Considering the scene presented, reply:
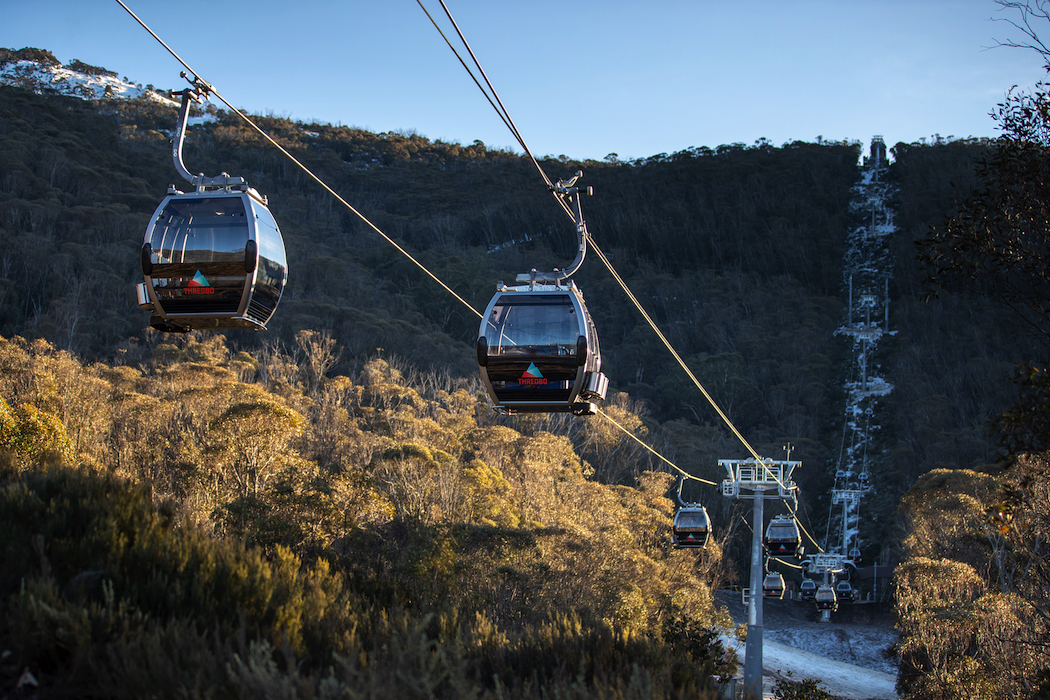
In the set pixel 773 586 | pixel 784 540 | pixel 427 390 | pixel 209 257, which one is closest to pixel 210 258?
pixel 209 257

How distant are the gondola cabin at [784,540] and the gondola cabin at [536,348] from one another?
1622cm

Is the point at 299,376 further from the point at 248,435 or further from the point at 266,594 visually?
the point at 266,594

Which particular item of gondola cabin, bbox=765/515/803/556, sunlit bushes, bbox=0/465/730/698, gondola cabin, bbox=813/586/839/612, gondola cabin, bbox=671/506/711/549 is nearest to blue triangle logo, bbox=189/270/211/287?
sunlit bushes, bbox=0/465/730/698

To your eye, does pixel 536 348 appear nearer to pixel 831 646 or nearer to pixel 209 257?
pixel 209 257

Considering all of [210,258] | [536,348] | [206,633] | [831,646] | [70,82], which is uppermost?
[70,82]

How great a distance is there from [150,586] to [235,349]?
49208 millimetres

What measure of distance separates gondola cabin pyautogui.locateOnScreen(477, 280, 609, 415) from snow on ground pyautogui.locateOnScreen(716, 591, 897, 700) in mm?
24290

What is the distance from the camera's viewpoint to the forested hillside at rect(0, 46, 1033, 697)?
9.28 meters

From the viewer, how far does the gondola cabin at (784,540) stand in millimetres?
24141

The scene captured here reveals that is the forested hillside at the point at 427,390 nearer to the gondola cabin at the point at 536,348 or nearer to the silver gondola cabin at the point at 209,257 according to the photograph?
the silver gondola cabin at the point at 209,257

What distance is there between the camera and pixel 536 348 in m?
9.77

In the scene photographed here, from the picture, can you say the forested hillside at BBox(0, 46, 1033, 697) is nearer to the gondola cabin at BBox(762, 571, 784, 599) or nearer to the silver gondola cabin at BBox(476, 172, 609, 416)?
the silver gondola cabin at BBox(476, 172, 609, 416)

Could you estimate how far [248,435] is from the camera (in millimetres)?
25484

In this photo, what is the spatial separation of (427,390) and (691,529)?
107ft
